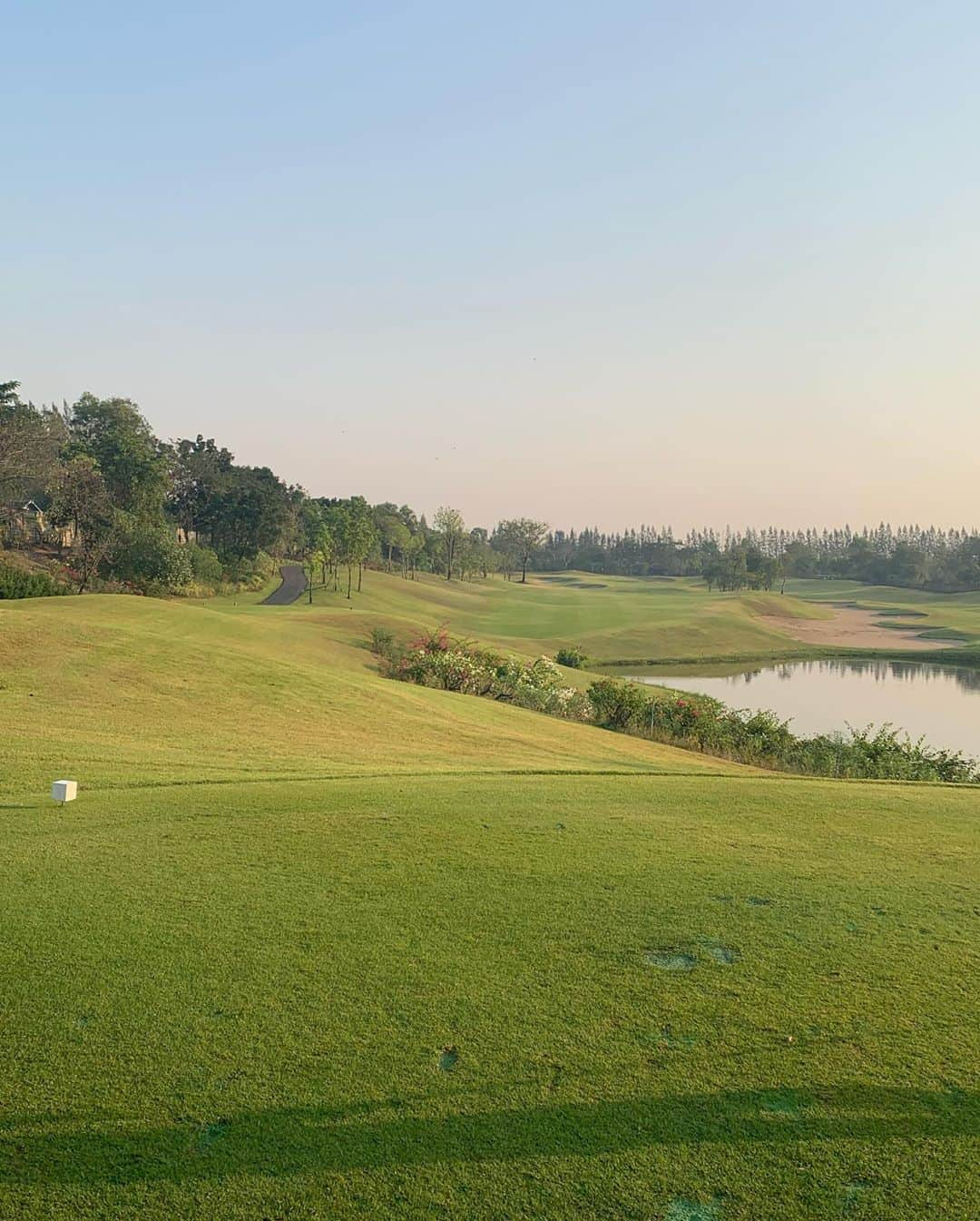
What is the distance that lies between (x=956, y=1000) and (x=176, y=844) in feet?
21.1

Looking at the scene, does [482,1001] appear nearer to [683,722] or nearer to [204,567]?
[683,722]

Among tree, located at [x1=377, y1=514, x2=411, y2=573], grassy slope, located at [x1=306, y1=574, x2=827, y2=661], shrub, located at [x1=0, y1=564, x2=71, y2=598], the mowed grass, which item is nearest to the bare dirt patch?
the mowed grass

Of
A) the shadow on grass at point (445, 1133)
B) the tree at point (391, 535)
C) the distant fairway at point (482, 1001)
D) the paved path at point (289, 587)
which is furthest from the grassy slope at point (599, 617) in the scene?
the shadow on grass at point (445, 1133)

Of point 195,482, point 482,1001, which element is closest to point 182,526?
point 195,482

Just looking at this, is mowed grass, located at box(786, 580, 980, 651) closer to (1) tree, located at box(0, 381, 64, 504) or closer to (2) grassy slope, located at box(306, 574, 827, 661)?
(2) grassy slope, located at box(306, 574, 827, 661)

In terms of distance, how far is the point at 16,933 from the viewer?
19.0ft

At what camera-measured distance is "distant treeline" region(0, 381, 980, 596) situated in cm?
6072

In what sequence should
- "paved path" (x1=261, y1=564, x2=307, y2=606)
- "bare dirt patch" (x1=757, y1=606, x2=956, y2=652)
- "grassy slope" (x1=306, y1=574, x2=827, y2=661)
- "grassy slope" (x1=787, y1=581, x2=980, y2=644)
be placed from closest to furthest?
1. "grassy slope" (x1=306, y1=574, x2=827, y2=661)
2. "paved path" (x1=261, y1=564, x2=307, y2=606)
3. "bare dirt patch" (x1=757, y1=606, x2=956, y2=652)
4. "grassy slope" (x1=787, y1=581, x2=980, y2=644)

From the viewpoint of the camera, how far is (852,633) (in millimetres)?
85688

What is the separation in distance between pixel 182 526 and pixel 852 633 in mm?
71983

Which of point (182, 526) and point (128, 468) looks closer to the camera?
point (128, 468)

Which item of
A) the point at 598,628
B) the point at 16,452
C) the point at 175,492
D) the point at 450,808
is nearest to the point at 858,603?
the point at 598,628

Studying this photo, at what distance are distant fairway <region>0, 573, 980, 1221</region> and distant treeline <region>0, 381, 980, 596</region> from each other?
3577cm

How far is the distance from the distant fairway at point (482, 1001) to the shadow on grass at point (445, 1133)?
1 cm
